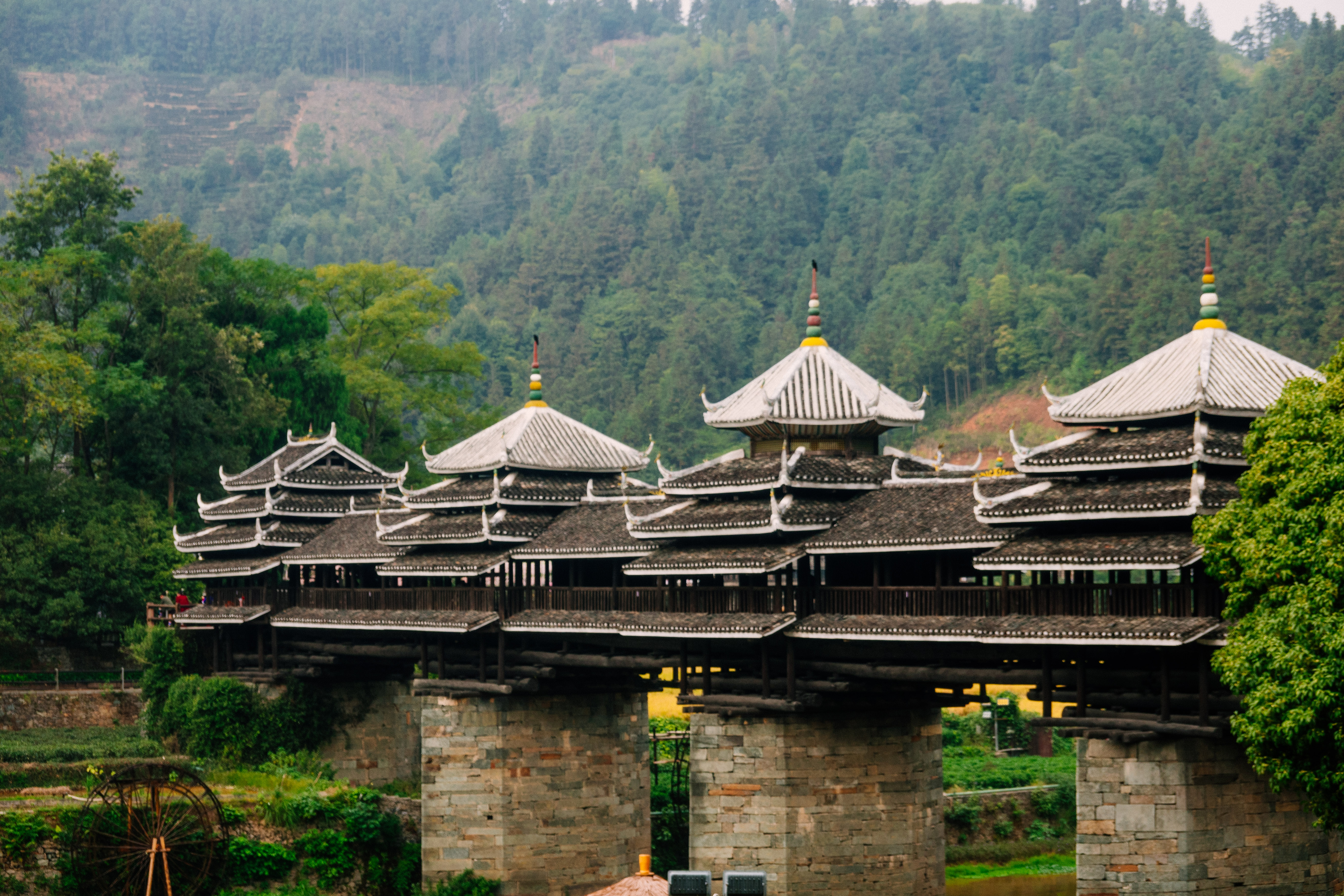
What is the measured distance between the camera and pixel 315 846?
3666cm

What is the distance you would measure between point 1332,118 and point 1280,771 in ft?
297

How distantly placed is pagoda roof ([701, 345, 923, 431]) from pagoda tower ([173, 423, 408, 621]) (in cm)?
1371

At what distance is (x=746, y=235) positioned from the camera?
13762 centimetres

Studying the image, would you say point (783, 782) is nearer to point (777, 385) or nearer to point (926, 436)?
point (777, 385)

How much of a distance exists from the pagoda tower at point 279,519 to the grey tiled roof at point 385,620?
1383 millimetres

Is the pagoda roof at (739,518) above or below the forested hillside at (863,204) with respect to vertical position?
below

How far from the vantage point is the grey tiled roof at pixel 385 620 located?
35844mm

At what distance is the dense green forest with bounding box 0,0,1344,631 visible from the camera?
56.7 metres

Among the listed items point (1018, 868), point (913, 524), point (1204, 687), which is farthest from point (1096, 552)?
point (1018, 868)

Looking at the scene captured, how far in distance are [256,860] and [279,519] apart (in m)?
11.7

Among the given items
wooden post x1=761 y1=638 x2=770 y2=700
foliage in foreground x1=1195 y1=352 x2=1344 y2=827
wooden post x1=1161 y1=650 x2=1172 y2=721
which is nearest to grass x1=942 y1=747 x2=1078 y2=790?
wooden post x1=761 y1=638 x2=770 y2=700

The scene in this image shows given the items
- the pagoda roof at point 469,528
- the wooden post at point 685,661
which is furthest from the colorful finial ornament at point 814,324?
the pagoda roof at point 469,528

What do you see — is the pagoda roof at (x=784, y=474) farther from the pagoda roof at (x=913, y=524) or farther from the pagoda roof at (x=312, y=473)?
the pagoda roof at (x=312, y=473)

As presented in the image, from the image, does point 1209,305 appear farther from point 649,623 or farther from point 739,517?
point 649,623
